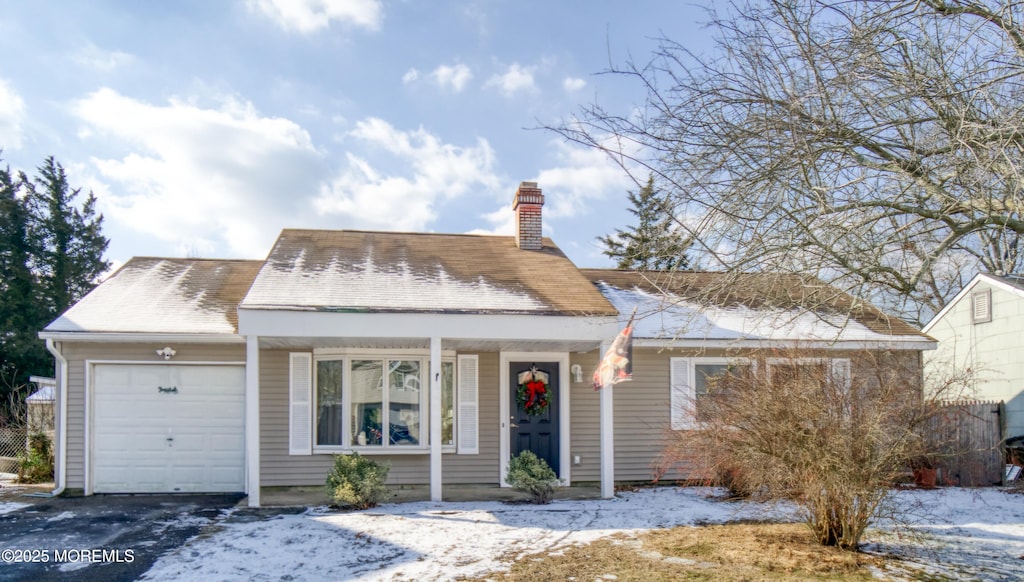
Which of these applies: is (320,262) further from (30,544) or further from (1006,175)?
(1006,175)

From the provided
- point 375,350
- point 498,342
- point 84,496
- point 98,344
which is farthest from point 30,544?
point 498,342

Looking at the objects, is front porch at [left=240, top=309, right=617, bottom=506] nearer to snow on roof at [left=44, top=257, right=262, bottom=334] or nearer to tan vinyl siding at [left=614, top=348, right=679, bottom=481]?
tan vinyl siding at [left=614, top=348, right=679, bottom=481]

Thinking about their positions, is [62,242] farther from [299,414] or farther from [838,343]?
[838,343]

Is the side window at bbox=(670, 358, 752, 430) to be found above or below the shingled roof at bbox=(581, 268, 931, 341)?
below

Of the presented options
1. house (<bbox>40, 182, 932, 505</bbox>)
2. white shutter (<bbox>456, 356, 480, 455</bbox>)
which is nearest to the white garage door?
house (<bbox>40, 182, 932, 505</bbox>)

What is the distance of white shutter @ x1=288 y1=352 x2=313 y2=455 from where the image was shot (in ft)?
35.6

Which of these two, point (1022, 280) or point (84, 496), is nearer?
point (84, 496)

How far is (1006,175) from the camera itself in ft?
15.8

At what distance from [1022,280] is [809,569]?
33.9 feet

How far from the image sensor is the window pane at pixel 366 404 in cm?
1114

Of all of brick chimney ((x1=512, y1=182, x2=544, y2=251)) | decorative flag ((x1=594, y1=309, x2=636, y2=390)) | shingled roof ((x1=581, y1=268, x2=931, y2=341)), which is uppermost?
brick chimney ((x1=512, y1=182, x2=544, y2=251))

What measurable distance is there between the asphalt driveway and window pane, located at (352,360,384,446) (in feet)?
6.62

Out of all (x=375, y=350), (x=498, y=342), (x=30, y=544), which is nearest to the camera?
(x=30, y=544)

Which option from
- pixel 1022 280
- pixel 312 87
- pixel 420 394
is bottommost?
pixel 420 394
